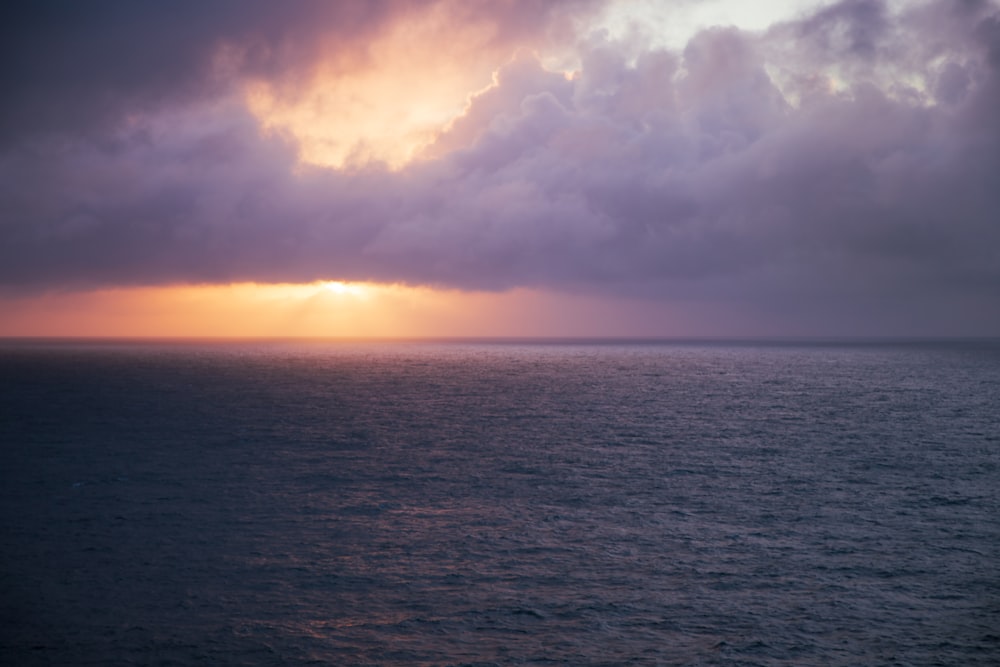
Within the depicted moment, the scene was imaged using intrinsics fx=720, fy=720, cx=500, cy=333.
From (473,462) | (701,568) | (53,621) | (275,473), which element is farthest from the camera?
(473,462)

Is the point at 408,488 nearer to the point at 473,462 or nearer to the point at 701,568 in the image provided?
the point at 473,462

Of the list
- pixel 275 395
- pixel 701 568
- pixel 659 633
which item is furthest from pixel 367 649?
pixel 275 395

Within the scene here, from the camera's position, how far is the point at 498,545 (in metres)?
34.0

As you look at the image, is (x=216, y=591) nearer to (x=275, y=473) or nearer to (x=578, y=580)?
(x=578, y=580)

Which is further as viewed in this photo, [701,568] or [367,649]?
[701,568]

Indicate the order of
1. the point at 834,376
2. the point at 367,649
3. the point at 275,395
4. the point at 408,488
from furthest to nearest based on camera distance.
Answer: the point at 834,376 → the point at 275,395 → the point at 408,488 → the point at 367,649

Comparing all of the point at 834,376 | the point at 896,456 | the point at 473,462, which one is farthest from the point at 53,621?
the point at 834,376

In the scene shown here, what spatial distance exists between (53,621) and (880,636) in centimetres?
2826

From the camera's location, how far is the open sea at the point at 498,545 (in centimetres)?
2386

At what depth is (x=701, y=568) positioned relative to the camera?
3081cm

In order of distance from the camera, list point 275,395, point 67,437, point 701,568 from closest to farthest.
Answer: point 701,568 < point 67,437 < point 275,395

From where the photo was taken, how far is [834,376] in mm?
167875

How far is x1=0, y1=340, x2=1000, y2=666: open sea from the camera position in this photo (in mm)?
23859

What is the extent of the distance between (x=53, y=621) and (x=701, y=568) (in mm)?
24748
